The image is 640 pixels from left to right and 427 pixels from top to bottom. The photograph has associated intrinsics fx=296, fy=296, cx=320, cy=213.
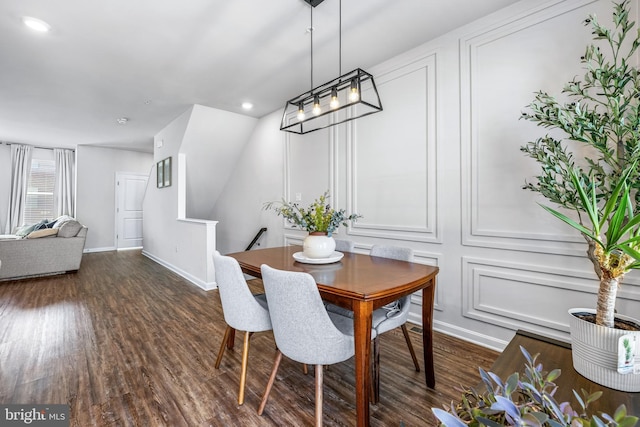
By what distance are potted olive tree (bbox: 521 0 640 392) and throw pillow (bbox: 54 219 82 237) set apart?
624 centimetres

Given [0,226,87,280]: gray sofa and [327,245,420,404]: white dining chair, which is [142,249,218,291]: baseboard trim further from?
[327,245,420,404]: white dining chair

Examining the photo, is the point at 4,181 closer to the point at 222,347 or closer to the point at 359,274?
the point at 222,347

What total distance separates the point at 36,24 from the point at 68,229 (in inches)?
142

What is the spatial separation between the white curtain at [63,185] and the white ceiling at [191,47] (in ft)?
10.3

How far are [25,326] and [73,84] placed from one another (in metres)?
2.67

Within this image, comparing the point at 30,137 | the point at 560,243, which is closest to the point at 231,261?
the point at 560,243

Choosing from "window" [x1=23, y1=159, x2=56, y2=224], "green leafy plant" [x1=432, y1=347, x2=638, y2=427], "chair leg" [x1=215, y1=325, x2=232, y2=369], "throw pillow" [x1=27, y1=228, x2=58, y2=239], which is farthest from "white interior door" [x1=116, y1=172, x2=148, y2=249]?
"green leafy plant" [x1=432, y1=347, x2=638, y2=427]

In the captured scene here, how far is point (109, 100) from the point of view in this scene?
3996mm

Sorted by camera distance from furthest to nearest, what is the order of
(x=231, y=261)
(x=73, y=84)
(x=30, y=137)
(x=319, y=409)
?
(x=30, y=137) < (x=73, y=84) < (x=231, y=261) < (x=319, y=409)

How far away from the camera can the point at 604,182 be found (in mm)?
1712

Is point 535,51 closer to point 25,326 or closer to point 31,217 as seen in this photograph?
point 25,326

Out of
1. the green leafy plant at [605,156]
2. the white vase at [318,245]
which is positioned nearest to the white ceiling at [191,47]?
the green leafy plant at [605,156]

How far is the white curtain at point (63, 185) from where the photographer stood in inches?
277

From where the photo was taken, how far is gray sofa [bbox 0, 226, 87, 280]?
4.36 meters
